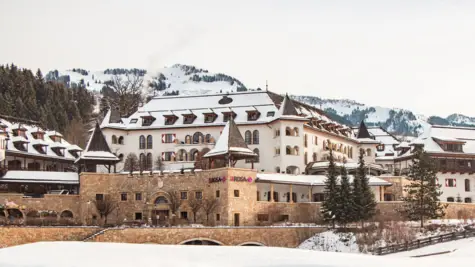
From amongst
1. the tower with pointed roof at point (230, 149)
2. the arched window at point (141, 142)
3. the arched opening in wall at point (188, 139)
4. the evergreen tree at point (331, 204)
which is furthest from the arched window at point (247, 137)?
the evergreen tree at point (331, 204)

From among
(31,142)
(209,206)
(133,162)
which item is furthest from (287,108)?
(31,142)

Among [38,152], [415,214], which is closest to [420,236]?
[415,214]

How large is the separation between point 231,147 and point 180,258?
32578 millimetres

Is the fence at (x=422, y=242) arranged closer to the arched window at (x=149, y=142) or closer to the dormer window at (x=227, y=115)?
the dormer window at (x=227, y=115)

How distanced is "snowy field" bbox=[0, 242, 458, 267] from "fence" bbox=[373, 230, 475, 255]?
66.3ft

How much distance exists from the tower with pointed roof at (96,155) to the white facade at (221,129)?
9072 millimetres

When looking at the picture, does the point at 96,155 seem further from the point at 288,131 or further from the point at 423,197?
the point at 423,197

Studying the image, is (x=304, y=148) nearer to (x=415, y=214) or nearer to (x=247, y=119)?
(x=247, y=119)

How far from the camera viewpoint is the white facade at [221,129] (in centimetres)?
A: 7662

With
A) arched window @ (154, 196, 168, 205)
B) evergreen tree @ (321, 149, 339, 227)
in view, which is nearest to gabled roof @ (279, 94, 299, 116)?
evergreen tree @ (321, 149, 339, 227)

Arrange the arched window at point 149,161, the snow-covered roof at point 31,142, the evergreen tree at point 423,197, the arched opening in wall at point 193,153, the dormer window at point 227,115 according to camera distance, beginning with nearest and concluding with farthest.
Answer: the evergreen tree at point 423,197, the snow-covered roof at point 31,142, the arched opening in wall at point 193,153, the arched window at point 149,161, the dormer window at point 227,115

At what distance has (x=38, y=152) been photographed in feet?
263

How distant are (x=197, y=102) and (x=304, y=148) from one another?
15.2 metres

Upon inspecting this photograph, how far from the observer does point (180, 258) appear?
108 ft
